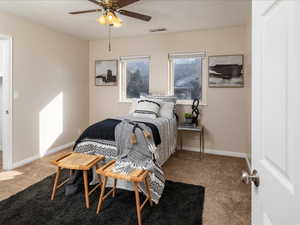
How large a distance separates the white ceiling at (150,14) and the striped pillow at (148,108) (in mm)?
1431

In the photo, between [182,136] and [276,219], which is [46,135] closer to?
[182,136]

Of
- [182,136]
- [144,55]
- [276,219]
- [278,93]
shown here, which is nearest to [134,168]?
[276,219]

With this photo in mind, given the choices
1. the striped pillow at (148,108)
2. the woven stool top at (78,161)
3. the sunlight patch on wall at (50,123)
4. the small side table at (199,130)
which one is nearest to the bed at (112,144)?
the woven stool top at (78,161)

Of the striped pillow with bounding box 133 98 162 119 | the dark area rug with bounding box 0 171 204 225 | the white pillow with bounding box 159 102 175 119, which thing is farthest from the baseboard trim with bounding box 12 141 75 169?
the white pillow with bounding box 159 102 175 119

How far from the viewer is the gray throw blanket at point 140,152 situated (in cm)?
217

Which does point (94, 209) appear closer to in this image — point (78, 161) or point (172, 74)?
point (78, 161)

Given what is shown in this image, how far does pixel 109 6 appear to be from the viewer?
2.25 metres

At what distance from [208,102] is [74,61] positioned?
3.11 m

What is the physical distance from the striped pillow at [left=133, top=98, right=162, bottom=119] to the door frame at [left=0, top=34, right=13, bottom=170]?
6.62 ft

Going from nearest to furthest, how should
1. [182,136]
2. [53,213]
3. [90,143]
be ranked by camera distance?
[53,213] < [90,143] < [182,136]

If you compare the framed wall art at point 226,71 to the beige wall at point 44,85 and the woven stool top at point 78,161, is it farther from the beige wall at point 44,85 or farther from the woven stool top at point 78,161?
the beige wall at point 44,85

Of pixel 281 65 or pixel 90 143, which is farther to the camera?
pixel 90 143

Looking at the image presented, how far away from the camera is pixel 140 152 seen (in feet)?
7.35

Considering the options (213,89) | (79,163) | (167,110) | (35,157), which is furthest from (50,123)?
(213,89)
